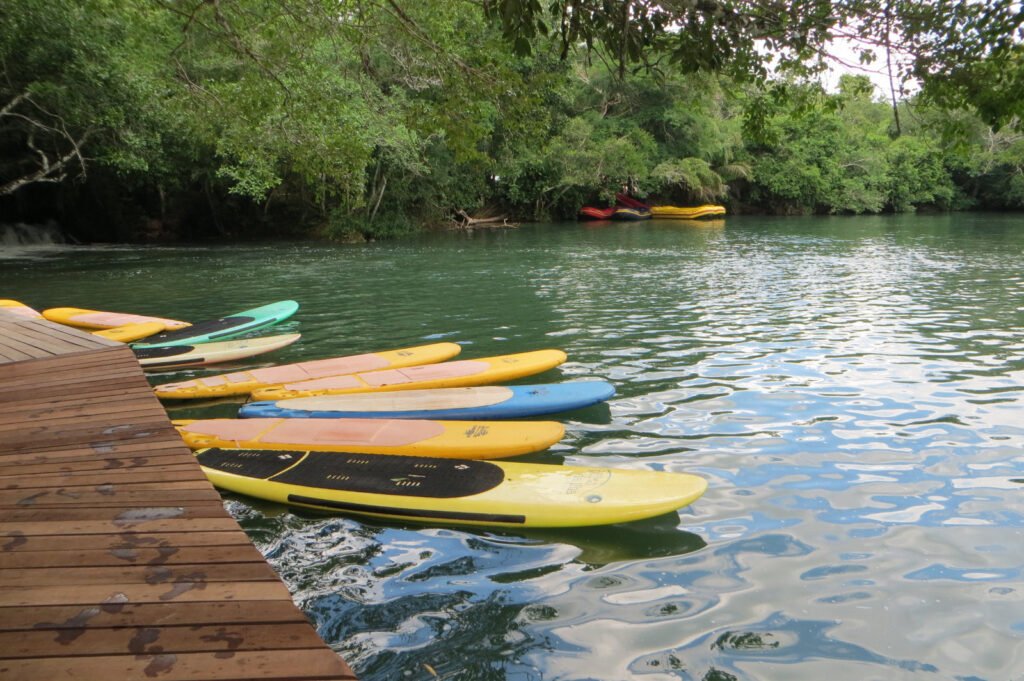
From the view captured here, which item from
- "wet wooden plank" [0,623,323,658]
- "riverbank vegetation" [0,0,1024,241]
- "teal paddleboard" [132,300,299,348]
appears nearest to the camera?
"wet wooden plank" [0,623,323,658]

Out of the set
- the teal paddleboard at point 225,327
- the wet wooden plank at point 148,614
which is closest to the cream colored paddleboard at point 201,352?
the teal paddleboard at point 225,327

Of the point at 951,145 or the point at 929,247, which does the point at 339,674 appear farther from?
the point at 929,247

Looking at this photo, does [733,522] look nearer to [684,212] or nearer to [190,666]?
[190,666]


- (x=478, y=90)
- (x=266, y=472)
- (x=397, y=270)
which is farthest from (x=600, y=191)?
(x=266, y=472)

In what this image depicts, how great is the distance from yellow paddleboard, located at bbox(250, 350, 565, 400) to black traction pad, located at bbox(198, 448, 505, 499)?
149cm

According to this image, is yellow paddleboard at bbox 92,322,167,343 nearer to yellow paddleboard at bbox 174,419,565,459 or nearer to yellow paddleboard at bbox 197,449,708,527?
yellow paddleboard at bbox 174,419,565,459

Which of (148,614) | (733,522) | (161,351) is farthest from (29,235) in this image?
(148,614)

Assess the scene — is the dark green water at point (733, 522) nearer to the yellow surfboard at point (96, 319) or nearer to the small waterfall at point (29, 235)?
Result: the yellow surfboard at point (96, 319)

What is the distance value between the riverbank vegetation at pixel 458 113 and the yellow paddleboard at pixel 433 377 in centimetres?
188

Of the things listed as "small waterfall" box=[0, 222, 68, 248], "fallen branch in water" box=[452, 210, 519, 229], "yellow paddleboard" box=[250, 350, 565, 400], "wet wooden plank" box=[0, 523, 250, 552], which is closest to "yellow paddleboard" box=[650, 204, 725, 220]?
"fallen branch in water" box=[452, 210, 519, 229]

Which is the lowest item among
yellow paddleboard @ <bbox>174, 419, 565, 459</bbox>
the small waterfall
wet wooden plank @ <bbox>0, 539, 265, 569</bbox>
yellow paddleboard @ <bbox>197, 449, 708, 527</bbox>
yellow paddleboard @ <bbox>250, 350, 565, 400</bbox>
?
yellow paddleboard @ <bbox>197, 449, 708, 527</bbox>

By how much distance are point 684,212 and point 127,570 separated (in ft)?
116

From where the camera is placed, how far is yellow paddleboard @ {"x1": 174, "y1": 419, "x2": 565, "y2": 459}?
475cm

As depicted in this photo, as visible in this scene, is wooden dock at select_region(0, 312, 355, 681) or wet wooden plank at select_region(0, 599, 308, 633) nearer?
wooden dock at select_region(0, 312, 355, 681)
